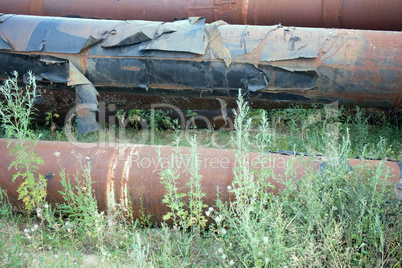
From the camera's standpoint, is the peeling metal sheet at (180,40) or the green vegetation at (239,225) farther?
the peeling metal sheet at (180,40)

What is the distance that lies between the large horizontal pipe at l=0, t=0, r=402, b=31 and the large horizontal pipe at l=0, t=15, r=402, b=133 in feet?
2.51

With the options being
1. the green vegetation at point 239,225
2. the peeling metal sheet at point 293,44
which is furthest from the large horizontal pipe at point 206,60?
the green vegetation at point 239,225

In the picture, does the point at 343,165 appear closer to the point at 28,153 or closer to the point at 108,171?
the point at 108,171

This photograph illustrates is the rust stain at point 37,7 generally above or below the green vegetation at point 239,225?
above

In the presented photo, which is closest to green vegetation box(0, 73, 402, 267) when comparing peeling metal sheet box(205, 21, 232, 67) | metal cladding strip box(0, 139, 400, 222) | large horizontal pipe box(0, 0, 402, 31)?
metal cladding strip box(0, 139, 400, 222)

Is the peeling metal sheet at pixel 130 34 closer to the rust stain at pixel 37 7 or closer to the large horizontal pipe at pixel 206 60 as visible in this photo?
the large horizontal pipe at pixel 206 60

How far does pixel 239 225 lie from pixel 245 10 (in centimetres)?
314

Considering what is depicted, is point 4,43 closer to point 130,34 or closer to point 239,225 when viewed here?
point 130,34

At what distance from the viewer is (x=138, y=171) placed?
321cm

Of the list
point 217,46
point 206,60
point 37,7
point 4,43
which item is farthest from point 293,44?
point 37,7

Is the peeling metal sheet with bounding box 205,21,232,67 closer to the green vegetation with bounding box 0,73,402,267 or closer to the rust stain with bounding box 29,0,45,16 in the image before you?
the green vegetation with bounding box 0,73,402,267

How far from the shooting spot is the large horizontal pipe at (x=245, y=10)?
4711mm

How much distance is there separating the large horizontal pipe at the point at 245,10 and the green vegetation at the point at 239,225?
95.7 inches

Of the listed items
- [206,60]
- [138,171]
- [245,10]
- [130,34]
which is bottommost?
[138,171]
